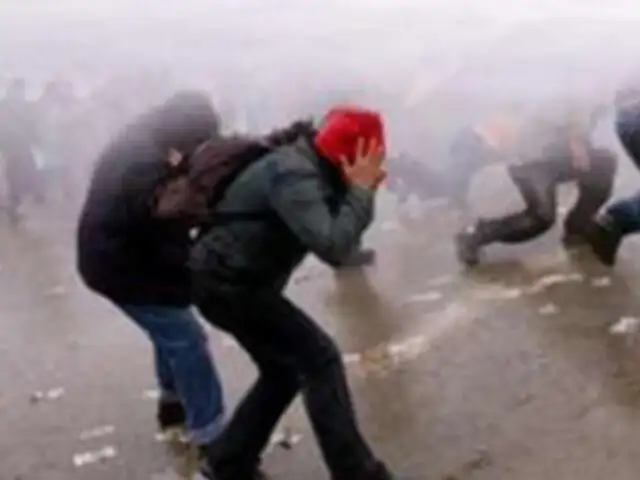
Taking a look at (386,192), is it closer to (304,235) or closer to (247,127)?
(247,127)

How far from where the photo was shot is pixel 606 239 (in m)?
7.82

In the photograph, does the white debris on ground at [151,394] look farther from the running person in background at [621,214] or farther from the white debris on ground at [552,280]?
the running person in background at [621,214]

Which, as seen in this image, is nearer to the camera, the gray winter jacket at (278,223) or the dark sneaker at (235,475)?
the gray winter jacket at (278,223)

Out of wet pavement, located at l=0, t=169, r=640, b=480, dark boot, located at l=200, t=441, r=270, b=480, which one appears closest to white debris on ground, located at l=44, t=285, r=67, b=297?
wet pavement, located at l=0, t=169, r=640, b=480

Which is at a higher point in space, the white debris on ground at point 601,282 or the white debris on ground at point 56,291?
the white debris on ground at point 601,282

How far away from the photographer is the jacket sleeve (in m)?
5.16

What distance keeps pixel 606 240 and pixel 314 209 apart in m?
2.98

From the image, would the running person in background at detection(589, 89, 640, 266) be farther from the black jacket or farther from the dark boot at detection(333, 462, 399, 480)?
the dark boot at detection(333, 462, 399, 480)

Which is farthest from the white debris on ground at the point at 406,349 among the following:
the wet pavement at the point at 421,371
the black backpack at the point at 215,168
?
the black backpack at the point at 215,168

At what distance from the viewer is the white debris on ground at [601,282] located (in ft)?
25.0

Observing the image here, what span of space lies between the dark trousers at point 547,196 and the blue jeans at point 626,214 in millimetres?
390

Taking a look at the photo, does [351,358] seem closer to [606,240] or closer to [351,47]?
[606,240]

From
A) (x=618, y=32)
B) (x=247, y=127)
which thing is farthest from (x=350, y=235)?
(x=247, y=127)

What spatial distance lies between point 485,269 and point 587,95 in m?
1.05
